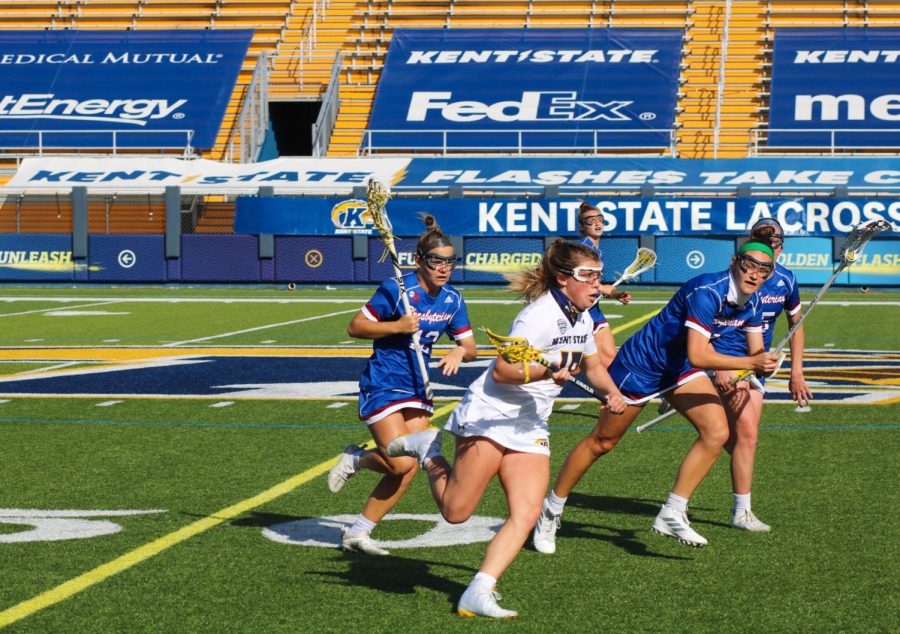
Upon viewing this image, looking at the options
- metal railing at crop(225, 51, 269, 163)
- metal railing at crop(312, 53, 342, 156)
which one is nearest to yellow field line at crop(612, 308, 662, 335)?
metal railing at crop(312, 53, 342, 156)

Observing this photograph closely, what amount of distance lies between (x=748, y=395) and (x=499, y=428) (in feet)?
8.76

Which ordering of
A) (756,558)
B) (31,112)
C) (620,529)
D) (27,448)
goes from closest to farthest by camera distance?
(756,558) → (620,529) → (27,448) → (31,112)

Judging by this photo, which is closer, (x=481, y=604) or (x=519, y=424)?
(x=481, y=604)

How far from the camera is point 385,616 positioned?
6418mm

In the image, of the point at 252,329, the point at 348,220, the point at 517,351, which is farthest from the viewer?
the point at 348,220

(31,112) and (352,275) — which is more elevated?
(31,112)

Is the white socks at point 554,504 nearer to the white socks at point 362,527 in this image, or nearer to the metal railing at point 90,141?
the white socks at point 362,527

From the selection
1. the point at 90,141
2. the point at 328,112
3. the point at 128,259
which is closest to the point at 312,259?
the point at 128,259

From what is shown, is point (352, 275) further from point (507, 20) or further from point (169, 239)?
point (507, 20)

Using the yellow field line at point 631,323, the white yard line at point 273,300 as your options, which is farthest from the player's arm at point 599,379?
the white yard line at point 273,300

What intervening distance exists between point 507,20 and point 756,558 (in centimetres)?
3909

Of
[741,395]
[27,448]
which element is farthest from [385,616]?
[27,448]

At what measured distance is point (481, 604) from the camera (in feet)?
20.5

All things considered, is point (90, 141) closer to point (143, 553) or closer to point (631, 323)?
point (631, 323)
